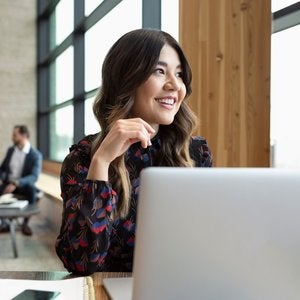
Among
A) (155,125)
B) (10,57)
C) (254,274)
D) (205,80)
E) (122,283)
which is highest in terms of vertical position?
(10,57)

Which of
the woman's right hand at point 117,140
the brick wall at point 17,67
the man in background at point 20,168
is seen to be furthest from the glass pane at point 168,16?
the brick wall at point 17,67

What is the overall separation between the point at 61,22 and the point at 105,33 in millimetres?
2356

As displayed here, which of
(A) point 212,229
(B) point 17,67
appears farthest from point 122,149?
(B) point 17,67

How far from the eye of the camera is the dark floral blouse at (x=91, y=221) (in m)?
1.12

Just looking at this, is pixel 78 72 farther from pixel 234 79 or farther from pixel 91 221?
pixel 91 221

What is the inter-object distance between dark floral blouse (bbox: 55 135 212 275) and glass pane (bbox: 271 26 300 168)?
3.81 feet

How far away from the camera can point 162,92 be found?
4.26 ft

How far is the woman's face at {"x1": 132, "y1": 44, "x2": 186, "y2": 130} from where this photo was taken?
4.27 ft

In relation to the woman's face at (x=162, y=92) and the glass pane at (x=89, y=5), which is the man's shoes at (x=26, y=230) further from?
the woman's face at (x=162, y=92)

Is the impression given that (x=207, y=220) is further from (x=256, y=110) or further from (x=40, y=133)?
(x=40, y=133)

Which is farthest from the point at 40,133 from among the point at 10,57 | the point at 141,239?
the point at 141,239

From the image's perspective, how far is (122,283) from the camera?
98 centimetres

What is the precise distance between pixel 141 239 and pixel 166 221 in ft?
0.14

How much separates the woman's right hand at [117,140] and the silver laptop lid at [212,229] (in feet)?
1.66
